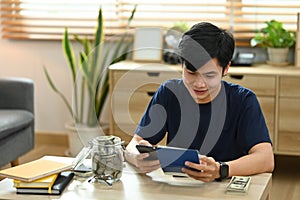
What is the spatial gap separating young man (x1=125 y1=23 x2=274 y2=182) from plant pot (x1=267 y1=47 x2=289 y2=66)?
166 centimetres

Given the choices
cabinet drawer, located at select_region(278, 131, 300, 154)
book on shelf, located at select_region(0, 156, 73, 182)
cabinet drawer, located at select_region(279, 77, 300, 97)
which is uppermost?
book on shelf, located at select_region(0, 156, 73, 182)

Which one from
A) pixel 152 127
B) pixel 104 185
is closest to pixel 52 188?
pixel 104 185

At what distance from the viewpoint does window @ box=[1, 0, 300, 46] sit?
161 inches

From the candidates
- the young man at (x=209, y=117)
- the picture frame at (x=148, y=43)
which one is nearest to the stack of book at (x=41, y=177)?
the young man at (x=209, y=117)

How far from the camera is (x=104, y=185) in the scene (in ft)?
6.72

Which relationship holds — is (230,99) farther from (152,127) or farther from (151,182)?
(151,182)

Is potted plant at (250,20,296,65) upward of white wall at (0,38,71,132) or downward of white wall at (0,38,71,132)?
upward

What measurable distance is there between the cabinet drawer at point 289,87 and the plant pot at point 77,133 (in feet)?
4.18

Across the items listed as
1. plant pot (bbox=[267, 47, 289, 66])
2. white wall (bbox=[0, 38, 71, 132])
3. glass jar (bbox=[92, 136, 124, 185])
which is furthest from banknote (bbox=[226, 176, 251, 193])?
white wall (bbox=[0, 38, 71, 132])

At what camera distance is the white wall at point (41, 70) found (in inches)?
180

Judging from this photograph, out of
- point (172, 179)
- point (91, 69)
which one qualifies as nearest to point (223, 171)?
point (172, 179)

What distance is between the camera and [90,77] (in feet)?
13.8

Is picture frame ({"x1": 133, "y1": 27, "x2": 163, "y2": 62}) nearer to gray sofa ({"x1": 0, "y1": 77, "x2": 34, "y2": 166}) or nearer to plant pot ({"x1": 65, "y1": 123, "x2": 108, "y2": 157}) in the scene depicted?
plant pot ({"x1": 65, "y1": 123, "x2": 108, "y2": 157})

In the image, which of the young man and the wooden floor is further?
the wooden floor
